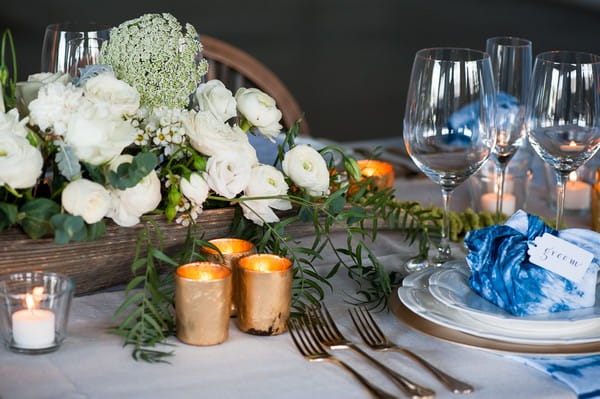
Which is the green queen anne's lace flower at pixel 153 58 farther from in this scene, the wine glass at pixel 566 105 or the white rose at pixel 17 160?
the wine glass at pixel 566 105

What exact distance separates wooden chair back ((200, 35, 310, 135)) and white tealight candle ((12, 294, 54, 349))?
137 centimetres

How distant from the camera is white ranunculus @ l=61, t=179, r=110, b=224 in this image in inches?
37.2

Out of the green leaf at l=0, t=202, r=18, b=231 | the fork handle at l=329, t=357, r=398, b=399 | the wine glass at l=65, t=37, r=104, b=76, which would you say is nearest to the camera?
the fork handle at l=329, t=357, r=398, b=399

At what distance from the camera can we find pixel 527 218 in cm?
104

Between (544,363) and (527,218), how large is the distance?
18 centimetres

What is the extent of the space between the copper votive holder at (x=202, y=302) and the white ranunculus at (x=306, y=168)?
20cm

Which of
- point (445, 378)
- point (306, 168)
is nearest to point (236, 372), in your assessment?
point (445, 378)

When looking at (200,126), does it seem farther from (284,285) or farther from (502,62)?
(502,62)

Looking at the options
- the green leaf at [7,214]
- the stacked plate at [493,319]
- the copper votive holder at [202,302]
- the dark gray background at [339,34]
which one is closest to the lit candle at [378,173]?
the stacked plate at [493,319]

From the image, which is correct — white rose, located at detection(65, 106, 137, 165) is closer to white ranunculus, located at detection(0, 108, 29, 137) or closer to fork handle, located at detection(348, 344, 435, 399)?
white ranunculus, located at detection(0, 108, 29, 137)

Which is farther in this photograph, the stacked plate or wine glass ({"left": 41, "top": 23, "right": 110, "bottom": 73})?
wine glass ({"left": 41, "top": 23, "right": 110, "bottom": 73})

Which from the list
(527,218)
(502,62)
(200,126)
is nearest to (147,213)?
(200,126)

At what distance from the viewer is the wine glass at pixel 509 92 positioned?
1.34 metres

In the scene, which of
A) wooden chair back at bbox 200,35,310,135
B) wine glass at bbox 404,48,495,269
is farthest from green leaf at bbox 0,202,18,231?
wooden chair back at bbox 200,35,310,135
